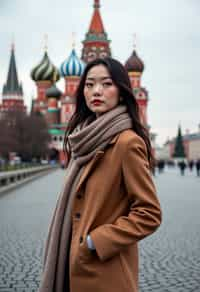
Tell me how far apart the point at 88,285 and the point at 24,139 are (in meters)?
53.1

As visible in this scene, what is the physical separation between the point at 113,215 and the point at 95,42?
7126 centimetres

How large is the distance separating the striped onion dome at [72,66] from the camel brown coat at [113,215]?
68.5 m

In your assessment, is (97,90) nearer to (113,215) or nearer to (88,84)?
→ (88,84)

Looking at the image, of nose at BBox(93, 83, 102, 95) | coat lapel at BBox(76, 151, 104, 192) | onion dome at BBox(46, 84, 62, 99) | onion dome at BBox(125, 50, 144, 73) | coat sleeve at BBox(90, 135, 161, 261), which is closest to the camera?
coat sleeve at BBox(90, 135, 161, 261)

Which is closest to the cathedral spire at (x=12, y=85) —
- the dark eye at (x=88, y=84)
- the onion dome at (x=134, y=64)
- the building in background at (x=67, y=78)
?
the building in background at (x=67, y=78)

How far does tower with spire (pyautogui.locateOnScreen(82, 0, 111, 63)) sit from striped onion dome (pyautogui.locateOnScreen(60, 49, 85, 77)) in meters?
2.05

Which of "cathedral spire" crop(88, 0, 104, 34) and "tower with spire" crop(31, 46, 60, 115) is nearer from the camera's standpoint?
"cathedral spire" crop(88, 0, 104, 34)

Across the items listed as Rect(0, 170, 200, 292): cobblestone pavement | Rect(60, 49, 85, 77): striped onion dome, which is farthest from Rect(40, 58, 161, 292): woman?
Rect(60, 49, 85, 77): striped onion dome

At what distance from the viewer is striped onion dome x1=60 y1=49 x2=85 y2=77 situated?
70.0 meters

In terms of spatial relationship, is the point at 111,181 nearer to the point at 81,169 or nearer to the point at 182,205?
the point at 81,169

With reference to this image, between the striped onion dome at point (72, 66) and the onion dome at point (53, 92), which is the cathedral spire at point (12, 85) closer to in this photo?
the onion dome at point (53, 92)

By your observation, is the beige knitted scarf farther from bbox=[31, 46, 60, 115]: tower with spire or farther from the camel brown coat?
bbox=[31, 46, 60, 115]: tower with spire

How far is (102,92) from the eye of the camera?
7.67ft

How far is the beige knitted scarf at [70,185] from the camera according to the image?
7.41 ft
